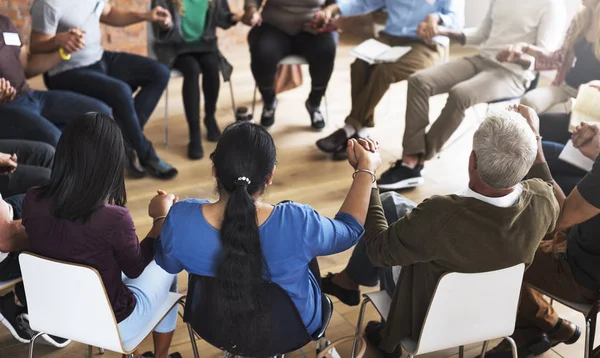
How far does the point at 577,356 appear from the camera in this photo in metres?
2.44

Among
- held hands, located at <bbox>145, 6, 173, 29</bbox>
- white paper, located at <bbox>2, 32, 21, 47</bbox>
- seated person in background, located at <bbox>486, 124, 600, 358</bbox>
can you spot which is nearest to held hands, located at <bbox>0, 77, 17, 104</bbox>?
white paper, located at <bbox>2, 32, 21, 47</bbox>

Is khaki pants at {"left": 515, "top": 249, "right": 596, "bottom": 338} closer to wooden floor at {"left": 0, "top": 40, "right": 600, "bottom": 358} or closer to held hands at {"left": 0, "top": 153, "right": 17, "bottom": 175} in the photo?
wooden floor at {"left": 0, "top": 40, "right": 600, "bottom": 358}

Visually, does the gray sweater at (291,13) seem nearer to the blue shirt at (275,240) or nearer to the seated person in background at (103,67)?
the seated person in background at (103,67)

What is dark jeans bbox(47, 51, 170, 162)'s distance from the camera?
355 centimetres

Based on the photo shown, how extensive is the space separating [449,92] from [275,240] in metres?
2.27

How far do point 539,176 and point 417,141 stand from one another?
162cm

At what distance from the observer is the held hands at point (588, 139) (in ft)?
8.29

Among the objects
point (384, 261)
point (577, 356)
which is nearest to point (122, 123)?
point (384, 261)

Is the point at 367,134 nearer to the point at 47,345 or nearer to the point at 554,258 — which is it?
the point at 554,258

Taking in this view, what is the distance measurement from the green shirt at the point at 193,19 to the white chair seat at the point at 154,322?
7.67 ft

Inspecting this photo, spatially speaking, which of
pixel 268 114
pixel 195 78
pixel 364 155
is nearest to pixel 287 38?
pixel 268 114

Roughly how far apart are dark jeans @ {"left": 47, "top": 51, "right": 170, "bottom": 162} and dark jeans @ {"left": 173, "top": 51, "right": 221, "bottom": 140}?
16 centimetres

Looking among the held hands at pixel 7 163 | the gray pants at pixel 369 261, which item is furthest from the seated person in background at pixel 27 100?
the gray pants at pixel 369 261

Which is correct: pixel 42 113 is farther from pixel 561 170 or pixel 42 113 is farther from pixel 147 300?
pixel 561 170
